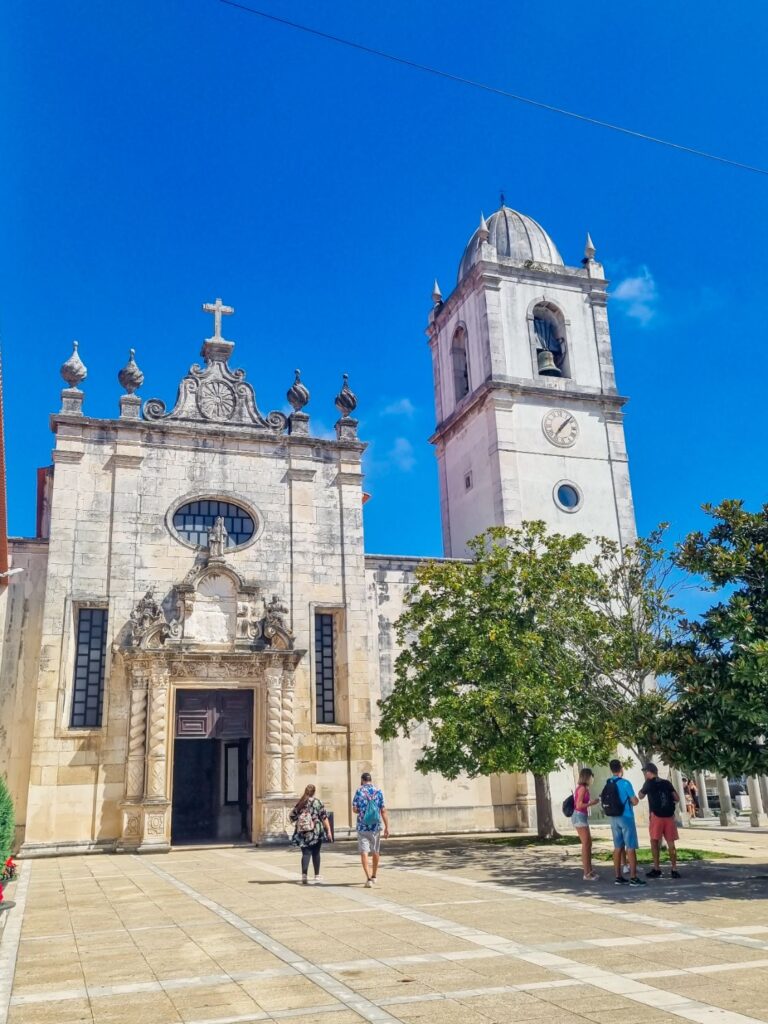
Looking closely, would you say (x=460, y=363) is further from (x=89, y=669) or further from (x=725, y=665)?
(x=725, y=665)

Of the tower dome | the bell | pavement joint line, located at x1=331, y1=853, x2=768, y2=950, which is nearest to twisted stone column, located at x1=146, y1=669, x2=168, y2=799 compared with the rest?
pavement joint line, located at x1=331, y1=853, x2=768, y2=950

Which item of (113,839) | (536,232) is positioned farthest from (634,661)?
(536,232)

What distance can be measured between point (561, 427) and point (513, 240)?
7.50m

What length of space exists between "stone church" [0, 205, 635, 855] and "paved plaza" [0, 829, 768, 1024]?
6.30m

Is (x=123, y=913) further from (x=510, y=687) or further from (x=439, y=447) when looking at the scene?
(x=439, y=447)

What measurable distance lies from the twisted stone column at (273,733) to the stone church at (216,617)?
5cm

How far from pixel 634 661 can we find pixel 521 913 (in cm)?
728

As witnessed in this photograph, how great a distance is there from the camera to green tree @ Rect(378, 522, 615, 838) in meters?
17.4

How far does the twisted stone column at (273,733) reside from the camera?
69.1ft

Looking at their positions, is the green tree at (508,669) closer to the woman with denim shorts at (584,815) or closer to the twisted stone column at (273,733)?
the woman with denim shorts at (584,815)

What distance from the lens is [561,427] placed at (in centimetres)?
2858

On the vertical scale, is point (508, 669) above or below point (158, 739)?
above

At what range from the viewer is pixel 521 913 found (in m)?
10.0

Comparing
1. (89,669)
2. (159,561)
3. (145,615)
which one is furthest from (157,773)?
(159,561)
